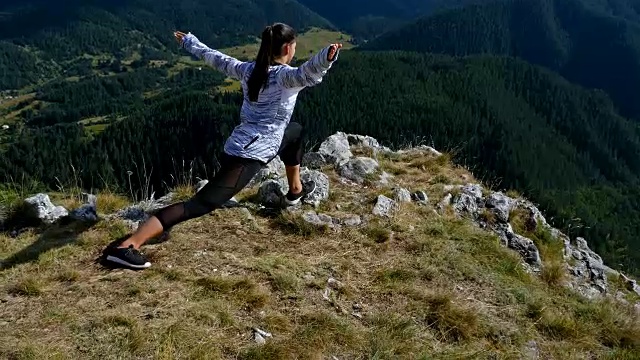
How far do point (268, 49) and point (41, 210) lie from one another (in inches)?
186

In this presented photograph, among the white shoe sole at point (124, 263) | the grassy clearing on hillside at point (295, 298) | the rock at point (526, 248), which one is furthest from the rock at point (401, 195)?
the white shoe sole at point (124, 263)

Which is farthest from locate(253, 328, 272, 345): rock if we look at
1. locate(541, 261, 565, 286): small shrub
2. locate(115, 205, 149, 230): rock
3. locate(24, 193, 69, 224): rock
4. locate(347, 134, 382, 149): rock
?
locate(347, 134, 382, 149): rock

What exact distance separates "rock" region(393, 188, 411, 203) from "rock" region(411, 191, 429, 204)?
0.39 ft

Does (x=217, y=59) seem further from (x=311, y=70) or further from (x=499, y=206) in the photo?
(x=499, y=206)

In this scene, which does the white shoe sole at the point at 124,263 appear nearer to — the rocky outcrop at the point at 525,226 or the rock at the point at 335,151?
the rock at the point at 335,151

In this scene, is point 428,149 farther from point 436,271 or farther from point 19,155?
point 19,155

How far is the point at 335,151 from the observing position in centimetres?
1191

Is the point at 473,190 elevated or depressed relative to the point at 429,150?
elevated

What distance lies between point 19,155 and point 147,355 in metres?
130

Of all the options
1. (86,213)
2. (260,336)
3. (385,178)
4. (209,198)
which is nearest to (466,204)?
(385,178)

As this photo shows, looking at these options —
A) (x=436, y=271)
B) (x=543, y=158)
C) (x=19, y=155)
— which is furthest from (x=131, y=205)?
(x=543, y=158)

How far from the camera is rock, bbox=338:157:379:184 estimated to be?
1068 centimetres

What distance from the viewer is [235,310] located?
6.35 metres

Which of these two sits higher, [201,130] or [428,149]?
[428,149]
